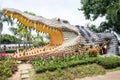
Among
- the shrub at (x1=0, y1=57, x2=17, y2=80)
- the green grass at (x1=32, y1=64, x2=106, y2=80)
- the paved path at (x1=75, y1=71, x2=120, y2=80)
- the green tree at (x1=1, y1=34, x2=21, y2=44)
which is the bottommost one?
the paved path at (x1=75, y1=71, x2=120, y2=80)

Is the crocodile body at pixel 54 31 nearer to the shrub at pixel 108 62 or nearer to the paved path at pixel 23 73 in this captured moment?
the paved path at pixel 23 73

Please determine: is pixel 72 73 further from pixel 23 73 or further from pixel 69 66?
pixel 23 73

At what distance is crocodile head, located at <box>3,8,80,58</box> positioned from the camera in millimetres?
15188

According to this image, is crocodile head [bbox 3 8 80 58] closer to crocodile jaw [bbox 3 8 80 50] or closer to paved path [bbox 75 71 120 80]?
crocodile jaw [bbox 3 8 80 50]

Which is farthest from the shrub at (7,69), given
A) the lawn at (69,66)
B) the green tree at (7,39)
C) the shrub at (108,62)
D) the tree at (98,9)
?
the green tree at (7,39)

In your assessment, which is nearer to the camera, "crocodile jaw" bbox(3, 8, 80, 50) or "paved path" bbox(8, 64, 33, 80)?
"paved path" bbox(8, 64, 33, 80)

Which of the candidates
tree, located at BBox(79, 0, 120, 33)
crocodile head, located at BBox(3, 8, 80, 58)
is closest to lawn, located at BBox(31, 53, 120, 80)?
crocodile head, located at BBox(3, 8, 80, 58)

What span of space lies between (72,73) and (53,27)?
15.6ft

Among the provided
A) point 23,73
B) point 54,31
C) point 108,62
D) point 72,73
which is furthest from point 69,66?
point 54,31

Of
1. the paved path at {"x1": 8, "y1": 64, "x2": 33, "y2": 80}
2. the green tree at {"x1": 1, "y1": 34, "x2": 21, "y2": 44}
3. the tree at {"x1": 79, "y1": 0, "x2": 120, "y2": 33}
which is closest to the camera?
the paved path at {"x1": 8, "y1": 64, "x2": 33, "y2": 80}

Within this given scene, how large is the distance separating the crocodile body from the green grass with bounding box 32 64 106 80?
3.37 m

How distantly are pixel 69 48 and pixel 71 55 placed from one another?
0.99 meters

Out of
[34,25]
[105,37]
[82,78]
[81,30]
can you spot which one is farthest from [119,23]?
[82,78]

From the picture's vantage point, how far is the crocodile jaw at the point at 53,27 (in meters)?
15.2
